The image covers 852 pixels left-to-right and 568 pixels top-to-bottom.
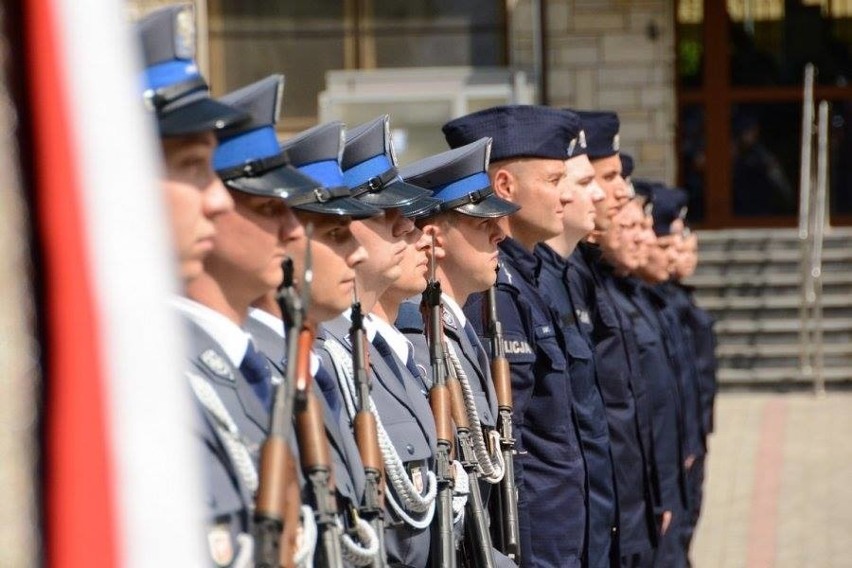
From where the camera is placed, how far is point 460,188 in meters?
5.18

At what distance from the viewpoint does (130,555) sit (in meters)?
1.75

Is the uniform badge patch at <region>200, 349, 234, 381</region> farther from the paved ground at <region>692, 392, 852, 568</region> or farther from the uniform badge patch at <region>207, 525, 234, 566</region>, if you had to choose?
the paved ground at <region>692, 392, 852, 568</region>

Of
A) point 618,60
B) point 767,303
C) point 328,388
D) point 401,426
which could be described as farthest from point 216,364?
point 618,60

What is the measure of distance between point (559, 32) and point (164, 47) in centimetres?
1361

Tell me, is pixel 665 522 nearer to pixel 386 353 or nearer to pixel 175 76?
pixel 386 353

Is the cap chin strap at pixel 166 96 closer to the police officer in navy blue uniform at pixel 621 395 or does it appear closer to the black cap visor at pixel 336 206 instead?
the black cap visor at pixel 336 206

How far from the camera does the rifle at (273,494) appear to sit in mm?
2760

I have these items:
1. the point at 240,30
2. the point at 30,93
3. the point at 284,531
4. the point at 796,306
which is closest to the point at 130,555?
the point at 30,93

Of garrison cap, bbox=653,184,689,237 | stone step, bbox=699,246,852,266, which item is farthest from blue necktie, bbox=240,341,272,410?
stone step, bbox=699,246,852,266

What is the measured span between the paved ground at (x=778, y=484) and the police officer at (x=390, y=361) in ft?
18.3

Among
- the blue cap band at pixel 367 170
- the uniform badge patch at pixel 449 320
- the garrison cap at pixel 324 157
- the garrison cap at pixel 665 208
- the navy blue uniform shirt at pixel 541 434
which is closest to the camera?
the garrison cap at pixel 324 157

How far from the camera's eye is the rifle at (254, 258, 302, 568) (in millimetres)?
2760

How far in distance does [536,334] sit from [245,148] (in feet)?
8.79

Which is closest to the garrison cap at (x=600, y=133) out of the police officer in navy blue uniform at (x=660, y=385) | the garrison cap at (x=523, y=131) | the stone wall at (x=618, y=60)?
the police officer in navy blue uniform at (x=660, y=385)
